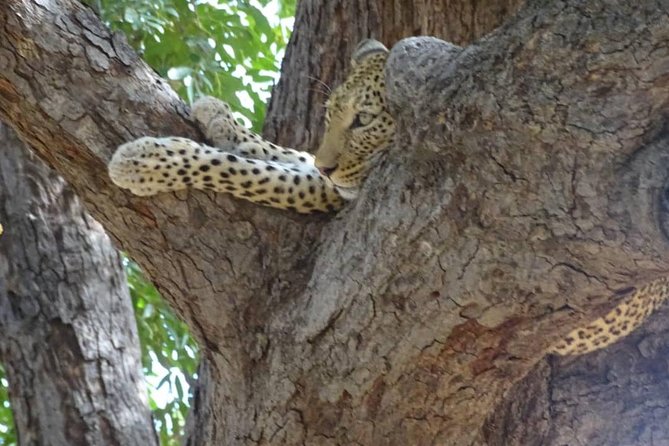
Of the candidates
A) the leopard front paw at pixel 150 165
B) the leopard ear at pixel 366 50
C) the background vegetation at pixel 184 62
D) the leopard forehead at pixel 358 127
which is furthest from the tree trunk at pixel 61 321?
the leopard front paw at pixel 150 165

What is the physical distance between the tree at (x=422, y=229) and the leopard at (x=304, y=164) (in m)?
0.06

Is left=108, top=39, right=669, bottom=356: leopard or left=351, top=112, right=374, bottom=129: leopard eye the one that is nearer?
left=108, top=39, right=669, bottom=356: leopard

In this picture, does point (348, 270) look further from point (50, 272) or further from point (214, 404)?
point (50, 272)

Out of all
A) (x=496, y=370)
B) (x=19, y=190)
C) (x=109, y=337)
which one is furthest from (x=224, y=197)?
(x=19, y=190)

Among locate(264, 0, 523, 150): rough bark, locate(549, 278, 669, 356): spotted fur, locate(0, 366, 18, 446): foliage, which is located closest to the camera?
locate(549, 278, 669, 356): spotted fur

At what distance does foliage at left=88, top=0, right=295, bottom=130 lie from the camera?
4.57m

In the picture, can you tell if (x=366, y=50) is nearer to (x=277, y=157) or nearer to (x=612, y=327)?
(x=277, y=157)

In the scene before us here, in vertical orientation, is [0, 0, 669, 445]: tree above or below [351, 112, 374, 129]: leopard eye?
below

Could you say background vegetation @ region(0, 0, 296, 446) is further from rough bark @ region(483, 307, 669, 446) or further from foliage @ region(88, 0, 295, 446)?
rough bark @ region(483, 307, 669, 446)

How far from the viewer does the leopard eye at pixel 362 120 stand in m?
3.44

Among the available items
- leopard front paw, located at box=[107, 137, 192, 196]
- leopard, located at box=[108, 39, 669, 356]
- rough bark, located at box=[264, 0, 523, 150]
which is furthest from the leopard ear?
leopard front paw, located at box=[107, 137, 192, 196]

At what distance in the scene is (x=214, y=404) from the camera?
9.80 ft

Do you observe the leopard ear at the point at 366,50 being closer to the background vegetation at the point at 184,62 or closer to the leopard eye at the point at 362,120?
the leopard eye at the point at 362,120

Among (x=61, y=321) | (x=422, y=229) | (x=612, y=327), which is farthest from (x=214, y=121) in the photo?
(x=61, y=321)
